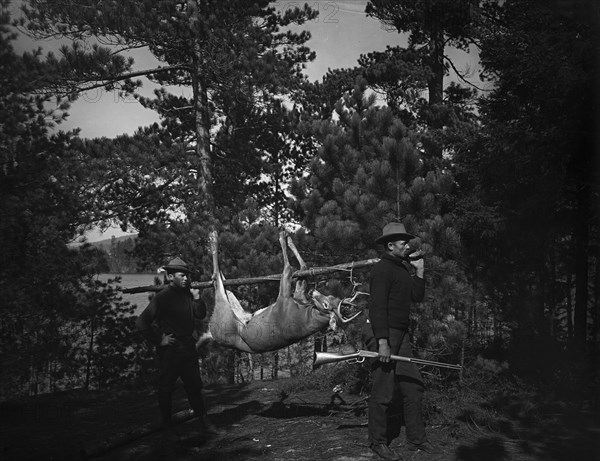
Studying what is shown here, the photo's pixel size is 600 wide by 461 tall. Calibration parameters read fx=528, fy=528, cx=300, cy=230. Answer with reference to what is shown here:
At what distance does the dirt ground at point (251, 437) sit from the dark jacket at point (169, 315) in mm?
1209

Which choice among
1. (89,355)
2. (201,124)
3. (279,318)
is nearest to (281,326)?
(279,318)

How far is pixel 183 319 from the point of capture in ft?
20.6

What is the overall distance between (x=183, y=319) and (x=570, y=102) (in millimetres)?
7025

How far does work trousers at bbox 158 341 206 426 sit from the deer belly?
2.54 feet

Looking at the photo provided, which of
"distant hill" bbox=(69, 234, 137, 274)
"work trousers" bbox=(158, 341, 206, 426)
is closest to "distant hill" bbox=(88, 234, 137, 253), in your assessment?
"distant hill" bbox=(69, 234, 137, 274)

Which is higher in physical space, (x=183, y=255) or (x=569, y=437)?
(x=183, y=255)

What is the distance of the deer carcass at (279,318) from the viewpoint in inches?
243

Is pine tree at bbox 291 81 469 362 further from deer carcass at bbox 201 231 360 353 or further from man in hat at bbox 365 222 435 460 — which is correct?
man in hat at bbox 365 222 435 460

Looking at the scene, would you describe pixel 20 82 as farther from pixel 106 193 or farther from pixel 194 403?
pixel 194 403

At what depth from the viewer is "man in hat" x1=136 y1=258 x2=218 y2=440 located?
6070mm

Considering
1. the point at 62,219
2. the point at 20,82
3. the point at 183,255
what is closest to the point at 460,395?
the point at 183,255

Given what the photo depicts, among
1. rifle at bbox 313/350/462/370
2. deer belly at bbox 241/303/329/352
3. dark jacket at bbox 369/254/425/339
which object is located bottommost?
rifle at bbox 313/350/462/370

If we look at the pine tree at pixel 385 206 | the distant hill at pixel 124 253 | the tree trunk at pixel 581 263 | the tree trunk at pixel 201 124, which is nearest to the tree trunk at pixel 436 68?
the tree trunk at pixel 581 263

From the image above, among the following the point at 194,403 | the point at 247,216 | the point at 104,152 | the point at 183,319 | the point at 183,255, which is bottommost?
the point at 194,403
